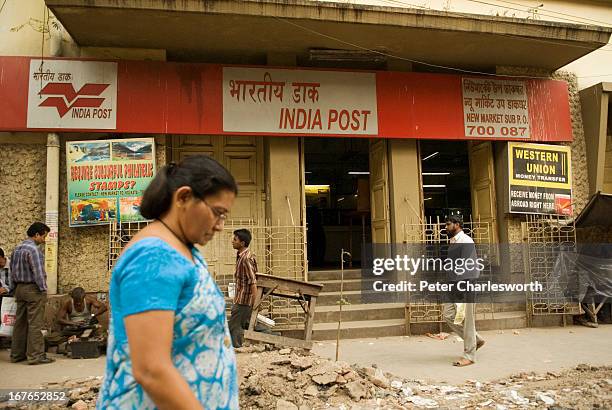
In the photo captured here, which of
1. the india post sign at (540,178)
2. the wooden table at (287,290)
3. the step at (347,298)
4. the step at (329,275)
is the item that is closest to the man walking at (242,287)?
the wooden table at (287,290)

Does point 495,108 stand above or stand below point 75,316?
above

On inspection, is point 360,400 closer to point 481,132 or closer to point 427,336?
point 427,336

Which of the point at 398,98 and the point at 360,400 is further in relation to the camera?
the point at 398,98

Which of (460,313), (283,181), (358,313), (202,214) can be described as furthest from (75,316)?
(202,214)

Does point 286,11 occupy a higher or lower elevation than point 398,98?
higher

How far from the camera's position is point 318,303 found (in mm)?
8508

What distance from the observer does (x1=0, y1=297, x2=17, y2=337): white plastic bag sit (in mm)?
6488

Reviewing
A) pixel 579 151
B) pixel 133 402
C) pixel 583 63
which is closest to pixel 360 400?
pixel 133 402

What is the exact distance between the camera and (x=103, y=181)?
7938mm

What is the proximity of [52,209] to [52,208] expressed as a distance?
0.02 m

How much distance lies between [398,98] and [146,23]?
4.72 m

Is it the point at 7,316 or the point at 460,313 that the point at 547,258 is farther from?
the point at 7,316

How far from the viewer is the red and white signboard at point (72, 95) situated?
25.7ft

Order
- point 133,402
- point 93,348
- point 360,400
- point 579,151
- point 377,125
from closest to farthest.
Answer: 1. point 133,402
2. point 360,400
3. point 93,348
4. point 377,125
5. point 579,151
